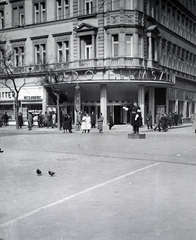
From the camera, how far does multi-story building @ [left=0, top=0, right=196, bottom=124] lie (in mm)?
35906

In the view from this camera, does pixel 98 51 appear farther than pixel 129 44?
Yes

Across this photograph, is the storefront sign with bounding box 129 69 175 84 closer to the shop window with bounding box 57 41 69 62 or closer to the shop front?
the shop window with bounding box 57 41 69 62

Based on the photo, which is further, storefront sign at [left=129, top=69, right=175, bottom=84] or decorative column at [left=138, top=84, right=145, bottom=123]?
decorative column at [left=138, top=84, right=145, bottom=123]

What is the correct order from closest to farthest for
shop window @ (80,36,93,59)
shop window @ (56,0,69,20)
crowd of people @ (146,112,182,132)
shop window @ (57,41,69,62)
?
1. crowd of people @ (146,112,182,132)
2. shop window @ (80,36,93,59)
3. shop window @ (56,0,69,20)
4. shop window @ (57,41,69,62)

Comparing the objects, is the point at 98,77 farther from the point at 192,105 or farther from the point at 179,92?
the point at 192,105

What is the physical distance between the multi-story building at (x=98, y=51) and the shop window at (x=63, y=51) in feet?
0.33

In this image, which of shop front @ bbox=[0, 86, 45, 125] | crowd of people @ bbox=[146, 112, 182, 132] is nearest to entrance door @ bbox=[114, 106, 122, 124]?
crowd of people @ bbox=[146, 112, 182, 132]

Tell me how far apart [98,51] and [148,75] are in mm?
5265

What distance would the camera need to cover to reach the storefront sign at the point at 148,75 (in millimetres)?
35906

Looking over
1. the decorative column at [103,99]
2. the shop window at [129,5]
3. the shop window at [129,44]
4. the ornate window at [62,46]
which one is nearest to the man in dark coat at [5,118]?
the ornate window at [62,46]

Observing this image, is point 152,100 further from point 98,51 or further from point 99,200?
point 99,200

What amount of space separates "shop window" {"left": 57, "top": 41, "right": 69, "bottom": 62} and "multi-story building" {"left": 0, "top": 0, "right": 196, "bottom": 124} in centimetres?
10

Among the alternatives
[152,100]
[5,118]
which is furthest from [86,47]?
[5,118]

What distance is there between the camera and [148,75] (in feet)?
122
